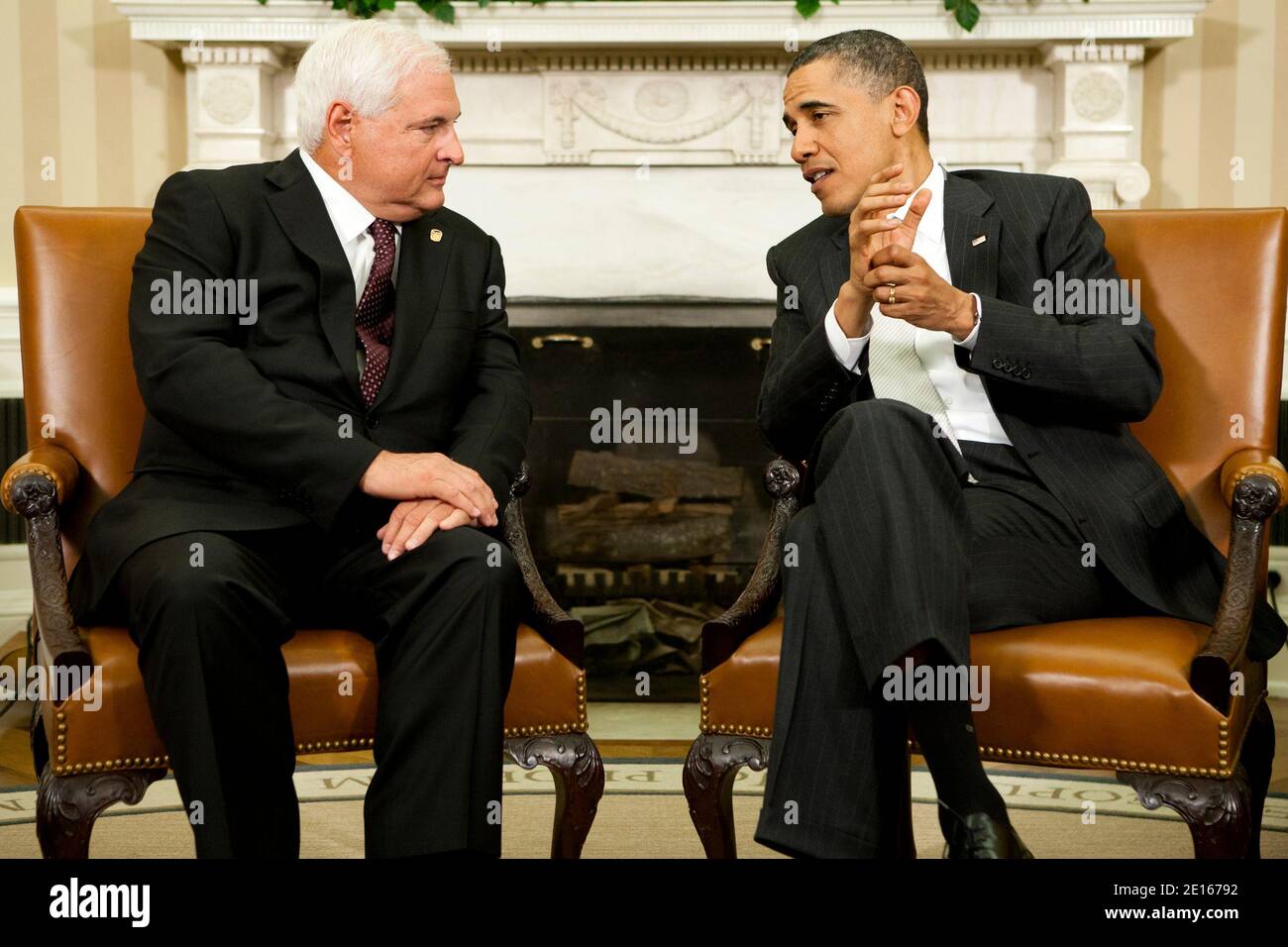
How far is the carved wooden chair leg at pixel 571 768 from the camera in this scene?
1.99m

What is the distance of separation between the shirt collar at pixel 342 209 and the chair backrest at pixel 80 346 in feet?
1.12

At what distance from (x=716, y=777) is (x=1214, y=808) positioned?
0.66 m

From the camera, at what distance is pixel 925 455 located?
5.83ft

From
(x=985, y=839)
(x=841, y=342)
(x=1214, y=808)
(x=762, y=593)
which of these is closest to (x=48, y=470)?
(x=762, y=593)

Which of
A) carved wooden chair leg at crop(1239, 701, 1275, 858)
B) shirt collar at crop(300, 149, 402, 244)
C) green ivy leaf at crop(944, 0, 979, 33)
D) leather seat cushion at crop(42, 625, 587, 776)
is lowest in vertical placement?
carved wooden chair leg at crop(1239, 701, 1275, 858)

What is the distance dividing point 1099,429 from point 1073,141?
1781mm

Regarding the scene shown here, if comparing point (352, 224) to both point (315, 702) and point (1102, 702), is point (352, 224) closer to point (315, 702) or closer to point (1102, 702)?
point (315, 702)

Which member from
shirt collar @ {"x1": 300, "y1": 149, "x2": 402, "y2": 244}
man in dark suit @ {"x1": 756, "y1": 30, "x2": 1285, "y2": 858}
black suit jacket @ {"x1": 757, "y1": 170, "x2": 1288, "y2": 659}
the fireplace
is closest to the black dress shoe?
man in dark suit @ {"x1": 756, "y1": 30, "x2": 1285, "y2": 858}

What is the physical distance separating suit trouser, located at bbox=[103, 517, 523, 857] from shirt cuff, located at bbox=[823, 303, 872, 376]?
56cm

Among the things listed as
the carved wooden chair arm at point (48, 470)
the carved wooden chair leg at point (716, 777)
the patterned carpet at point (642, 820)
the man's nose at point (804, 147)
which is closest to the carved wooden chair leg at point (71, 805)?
the carved wooden chair arm at point (48, 470)

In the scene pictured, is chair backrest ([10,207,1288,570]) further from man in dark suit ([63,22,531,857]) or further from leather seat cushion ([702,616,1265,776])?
leather seat cushion ([702,616,1265,776])

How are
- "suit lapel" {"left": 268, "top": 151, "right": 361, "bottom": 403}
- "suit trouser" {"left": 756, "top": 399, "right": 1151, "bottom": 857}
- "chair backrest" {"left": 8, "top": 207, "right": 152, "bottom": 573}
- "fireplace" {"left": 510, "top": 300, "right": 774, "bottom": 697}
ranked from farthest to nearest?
1. "fireplace" {"left": 510, "top": 300, "right": 774, "bottom": 697}
2. "chair backrest" {"left": 8, "top": 207, "right": 152, "bottom": 573}
3. "suit lapel" {"left": 268, "top": 151, "right": 361, "bottom": 403}
4. "suit trouser" {"left": 756, "top": 399, "right": 1151, "bottom": 857}

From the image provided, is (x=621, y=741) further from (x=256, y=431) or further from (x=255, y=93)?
(x=255, y=93)

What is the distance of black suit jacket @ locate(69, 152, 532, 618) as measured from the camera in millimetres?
1969
